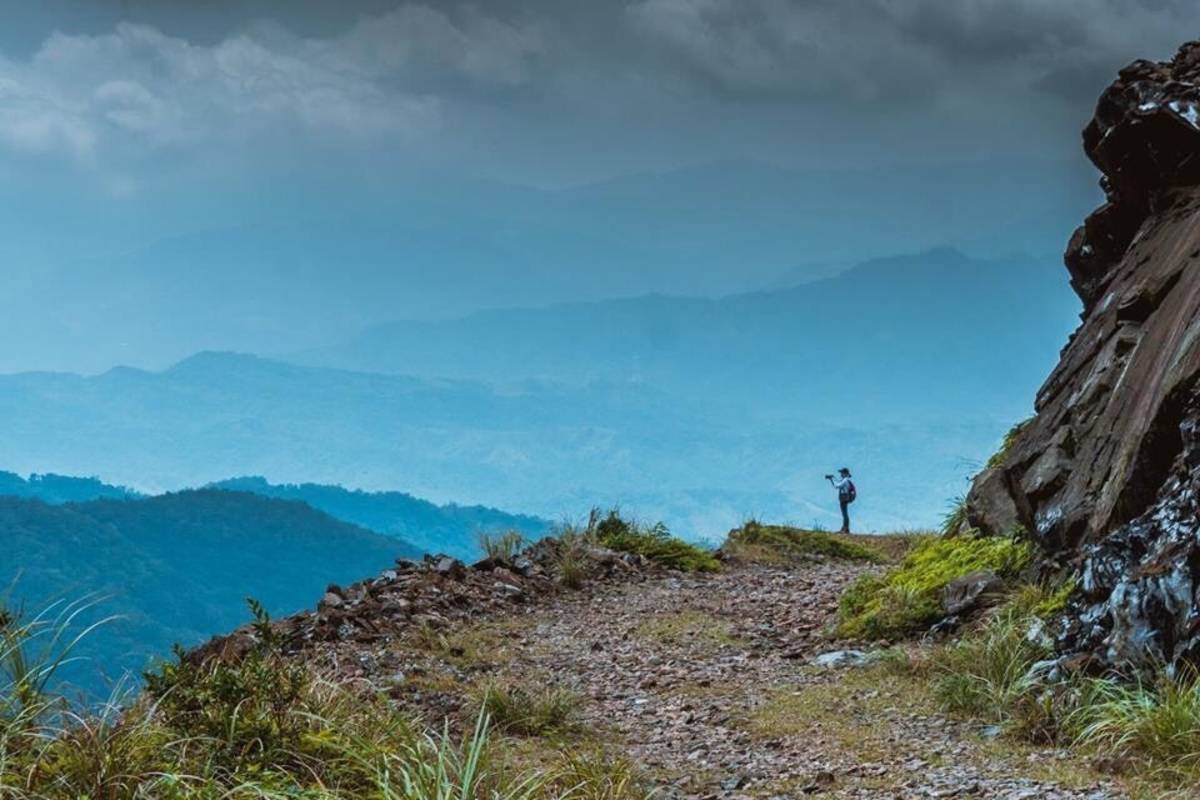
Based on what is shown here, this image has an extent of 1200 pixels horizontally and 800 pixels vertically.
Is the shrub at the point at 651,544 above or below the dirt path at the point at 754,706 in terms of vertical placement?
above

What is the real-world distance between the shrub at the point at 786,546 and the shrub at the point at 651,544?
132 cm

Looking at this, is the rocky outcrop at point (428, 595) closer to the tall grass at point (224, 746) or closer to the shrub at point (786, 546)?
the shrub at point (786, 546)

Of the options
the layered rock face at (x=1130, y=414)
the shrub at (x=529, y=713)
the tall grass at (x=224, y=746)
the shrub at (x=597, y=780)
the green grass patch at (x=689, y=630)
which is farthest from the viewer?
the green grass patch at (x=689, y=630)

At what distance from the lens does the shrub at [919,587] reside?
486 inches

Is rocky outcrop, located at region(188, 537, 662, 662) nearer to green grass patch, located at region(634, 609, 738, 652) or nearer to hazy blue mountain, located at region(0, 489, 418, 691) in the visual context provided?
green grass patch, located at region(634, 609, 738, 652)

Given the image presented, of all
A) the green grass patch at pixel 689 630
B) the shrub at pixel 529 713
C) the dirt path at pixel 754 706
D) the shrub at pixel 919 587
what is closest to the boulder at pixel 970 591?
the shrub at pixel 919 587

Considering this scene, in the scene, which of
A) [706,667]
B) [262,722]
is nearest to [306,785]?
[262,722]

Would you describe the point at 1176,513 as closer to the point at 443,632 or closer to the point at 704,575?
the point at 443,632

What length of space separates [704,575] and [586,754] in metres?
10.3

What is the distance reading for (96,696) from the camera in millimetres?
7363

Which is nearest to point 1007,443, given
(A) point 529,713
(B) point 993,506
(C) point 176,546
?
(B) point 993,506

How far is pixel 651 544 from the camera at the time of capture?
63.4 feet

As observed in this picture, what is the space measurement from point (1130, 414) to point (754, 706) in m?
4.21

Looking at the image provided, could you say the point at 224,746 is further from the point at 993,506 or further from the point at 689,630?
the point at 993,506
